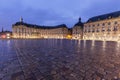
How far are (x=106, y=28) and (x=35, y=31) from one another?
65.6 m

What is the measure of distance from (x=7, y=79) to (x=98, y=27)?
60540 mm

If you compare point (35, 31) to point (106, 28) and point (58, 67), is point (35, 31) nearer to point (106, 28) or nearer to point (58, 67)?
point (106, 28)

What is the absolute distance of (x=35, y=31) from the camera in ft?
325

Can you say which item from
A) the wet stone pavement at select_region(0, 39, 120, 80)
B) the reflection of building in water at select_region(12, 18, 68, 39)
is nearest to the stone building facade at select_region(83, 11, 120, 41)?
the reflection of building in water at select_region(12, 18, 68, 39)

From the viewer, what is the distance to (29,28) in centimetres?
9469

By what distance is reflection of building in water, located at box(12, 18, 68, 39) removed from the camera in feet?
298

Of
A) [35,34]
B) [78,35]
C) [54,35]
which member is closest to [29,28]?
[35,34]

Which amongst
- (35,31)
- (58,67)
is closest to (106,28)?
(58,67)

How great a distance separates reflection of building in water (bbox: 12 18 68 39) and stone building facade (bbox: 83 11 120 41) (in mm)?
33689

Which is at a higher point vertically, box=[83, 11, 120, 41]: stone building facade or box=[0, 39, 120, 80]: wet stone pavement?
box=[83, 11, 120, 41]: stone building facade

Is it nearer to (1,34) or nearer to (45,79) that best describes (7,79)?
(45,79)

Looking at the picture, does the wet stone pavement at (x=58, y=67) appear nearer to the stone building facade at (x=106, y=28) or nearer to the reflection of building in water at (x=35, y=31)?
the stone building facade at (x=106, y=28)

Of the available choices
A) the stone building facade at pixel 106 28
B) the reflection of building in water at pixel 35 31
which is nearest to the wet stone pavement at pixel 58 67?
the stone building facade at pixel 106 28

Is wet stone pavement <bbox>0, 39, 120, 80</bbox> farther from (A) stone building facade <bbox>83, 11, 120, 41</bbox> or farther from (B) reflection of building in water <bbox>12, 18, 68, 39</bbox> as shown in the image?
(B) reflection of building in water <bbox>12, 18, 68, 39</bbox>
